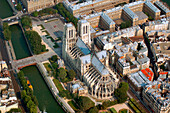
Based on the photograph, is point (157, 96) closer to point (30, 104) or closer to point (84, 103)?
point (84, 103)

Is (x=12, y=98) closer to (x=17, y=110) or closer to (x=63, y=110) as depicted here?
(x=17, y=110)

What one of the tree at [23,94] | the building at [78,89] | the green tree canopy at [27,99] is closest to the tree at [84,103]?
the building at [78,89]

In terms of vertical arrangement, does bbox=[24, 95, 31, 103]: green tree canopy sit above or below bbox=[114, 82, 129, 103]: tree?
above

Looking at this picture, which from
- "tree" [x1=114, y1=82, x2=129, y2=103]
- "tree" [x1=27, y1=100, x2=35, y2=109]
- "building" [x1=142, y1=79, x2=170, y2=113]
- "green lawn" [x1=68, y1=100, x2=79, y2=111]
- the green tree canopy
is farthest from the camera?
"tree" [x1=114, y1=82, x2=129, y2=103]

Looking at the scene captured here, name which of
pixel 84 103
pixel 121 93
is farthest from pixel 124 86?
pixel 84 103

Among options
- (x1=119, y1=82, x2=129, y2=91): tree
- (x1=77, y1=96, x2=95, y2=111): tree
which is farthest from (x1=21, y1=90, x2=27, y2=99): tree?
(x1=119, y1=82, x2=129, y2=91): tree

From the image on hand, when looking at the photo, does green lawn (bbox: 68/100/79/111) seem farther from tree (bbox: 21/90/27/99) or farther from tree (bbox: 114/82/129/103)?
tree (bbox: 21/90/27/99)
